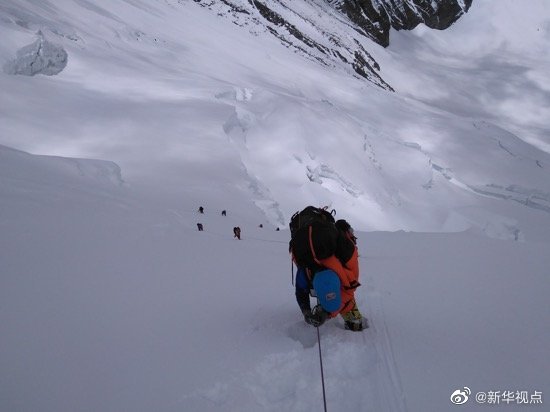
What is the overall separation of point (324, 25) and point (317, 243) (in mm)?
54777

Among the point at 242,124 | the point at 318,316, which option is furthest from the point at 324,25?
the point at 318,316

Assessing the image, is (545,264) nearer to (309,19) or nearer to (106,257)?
(106,257)

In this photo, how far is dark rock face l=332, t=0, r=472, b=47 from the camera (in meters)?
70.7

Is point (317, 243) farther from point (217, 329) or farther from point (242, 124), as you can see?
point (242, 124)

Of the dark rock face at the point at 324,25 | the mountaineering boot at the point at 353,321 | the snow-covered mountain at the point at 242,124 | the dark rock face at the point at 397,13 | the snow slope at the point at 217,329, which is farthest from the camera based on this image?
the dark rock face at the point at 397,13

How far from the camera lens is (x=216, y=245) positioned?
535cm

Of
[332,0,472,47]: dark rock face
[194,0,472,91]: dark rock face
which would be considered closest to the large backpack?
[194,0,472,91]: dark rock face

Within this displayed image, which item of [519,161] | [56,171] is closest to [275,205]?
[56,171]

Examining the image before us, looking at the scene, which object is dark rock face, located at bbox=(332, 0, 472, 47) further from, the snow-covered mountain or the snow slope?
the snow slope

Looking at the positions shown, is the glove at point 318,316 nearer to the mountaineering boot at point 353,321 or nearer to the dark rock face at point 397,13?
the mountaineering boot at point 353,321

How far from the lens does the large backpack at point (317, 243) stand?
250cm

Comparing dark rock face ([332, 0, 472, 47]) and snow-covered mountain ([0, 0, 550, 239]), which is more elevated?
dark rock face ([332, 0, 472, 47])

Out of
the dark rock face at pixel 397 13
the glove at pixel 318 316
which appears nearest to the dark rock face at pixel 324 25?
the dark rock face at pixel 397 13

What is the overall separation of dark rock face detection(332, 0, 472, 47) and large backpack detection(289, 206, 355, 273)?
75.4 metres
